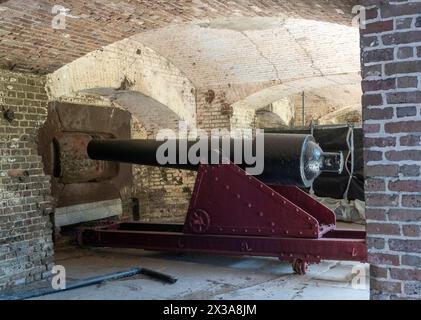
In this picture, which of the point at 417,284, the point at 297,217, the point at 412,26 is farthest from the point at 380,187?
the point at 297,217

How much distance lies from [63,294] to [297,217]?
2.50 meters

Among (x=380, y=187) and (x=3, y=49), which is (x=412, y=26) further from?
(x=3, y=49)

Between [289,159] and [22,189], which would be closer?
[22,189]

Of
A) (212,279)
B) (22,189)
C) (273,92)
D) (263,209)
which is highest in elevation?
(273,92)

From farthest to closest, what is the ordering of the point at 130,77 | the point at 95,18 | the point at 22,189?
the point at 130,77
the point at 22,189
the point at 95,18

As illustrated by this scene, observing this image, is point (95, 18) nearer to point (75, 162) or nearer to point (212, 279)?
point (212, 279)

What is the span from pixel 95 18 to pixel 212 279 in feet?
9.52

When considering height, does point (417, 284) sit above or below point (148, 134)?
below

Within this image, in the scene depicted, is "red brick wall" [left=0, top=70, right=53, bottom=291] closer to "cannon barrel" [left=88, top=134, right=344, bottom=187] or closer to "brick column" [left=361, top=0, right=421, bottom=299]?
"cannon barrel" [left=88, top=134, right=344, bottom=187]

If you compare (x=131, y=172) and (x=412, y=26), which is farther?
(x=131, y=172)

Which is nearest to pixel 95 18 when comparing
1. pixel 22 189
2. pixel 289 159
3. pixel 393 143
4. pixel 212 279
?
pixel 22 189

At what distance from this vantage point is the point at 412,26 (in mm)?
2855

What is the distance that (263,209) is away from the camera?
534 centimetres

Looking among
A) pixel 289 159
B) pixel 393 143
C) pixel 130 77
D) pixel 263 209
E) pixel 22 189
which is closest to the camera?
pixel 393 143
